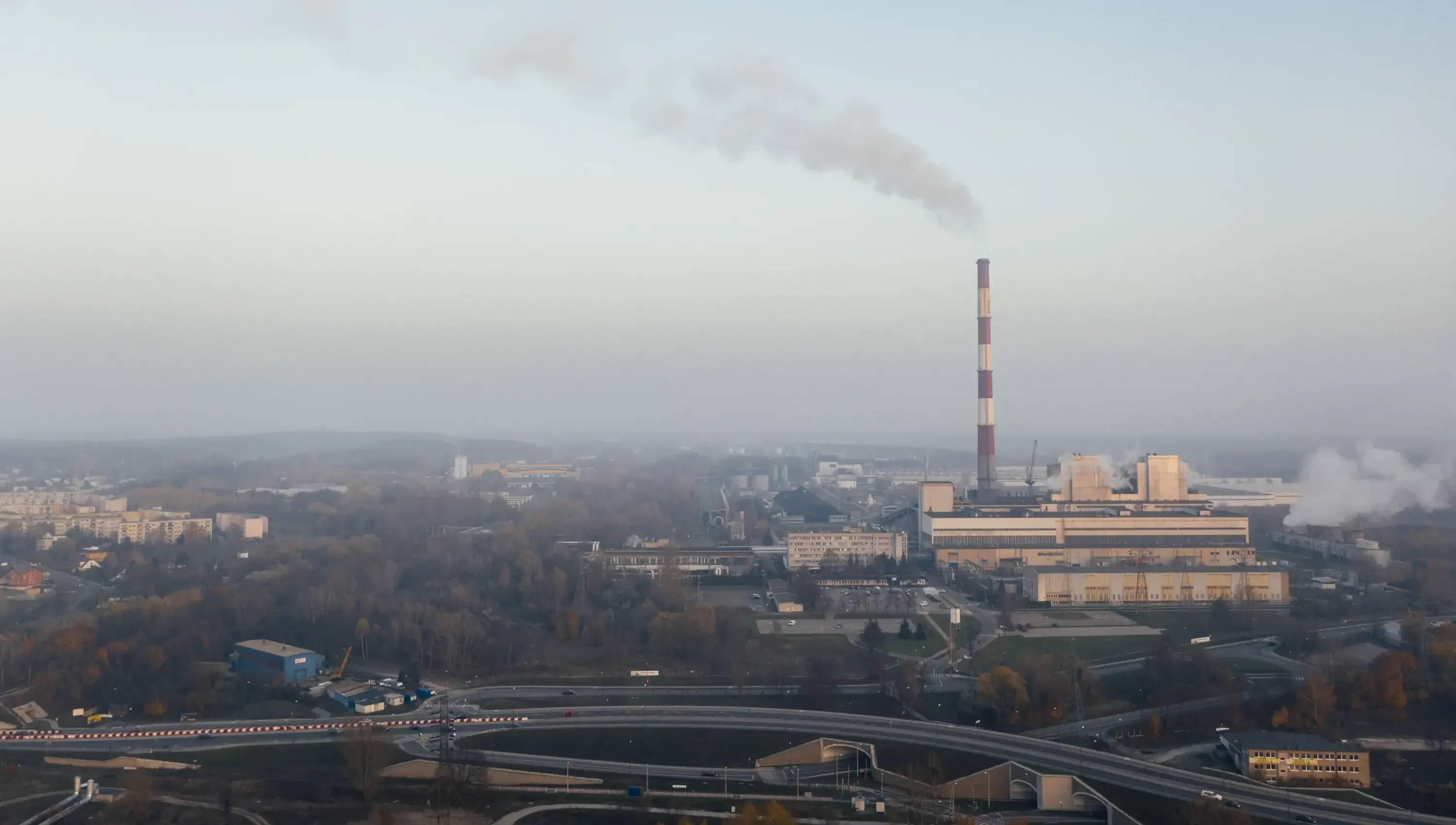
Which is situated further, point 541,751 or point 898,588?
point 898,588

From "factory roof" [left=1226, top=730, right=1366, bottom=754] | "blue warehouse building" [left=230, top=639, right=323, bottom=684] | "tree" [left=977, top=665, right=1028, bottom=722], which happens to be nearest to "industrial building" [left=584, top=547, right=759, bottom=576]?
"blue warehouse building" [left=230, top=639, right=323, bottom=684]

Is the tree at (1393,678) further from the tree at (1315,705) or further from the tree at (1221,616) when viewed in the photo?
the tree at (1221,616)

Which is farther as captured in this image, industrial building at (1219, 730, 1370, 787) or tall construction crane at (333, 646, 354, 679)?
tall construction crane at (333, 646, 354, 679)

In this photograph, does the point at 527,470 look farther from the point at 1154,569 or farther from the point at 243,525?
the point at 1154,569

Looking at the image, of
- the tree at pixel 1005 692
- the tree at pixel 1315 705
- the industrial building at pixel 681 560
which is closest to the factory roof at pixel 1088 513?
the industrial building at pixel 681 560

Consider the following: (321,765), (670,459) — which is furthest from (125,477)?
(321,765)

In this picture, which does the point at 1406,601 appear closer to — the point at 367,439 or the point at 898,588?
the point at 898,588

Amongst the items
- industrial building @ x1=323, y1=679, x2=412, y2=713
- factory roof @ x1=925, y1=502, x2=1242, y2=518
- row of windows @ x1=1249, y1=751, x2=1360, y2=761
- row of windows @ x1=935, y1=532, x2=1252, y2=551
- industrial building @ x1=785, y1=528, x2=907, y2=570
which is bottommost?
industrial building @ x1=323, y1=679, x2=412, y2=713

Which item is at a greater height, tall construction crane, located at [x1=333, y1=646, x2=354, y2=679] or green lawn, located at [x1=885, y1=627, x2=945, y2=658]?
green lawn, located at [x1=885, y1=627, x2=945, y2=658]

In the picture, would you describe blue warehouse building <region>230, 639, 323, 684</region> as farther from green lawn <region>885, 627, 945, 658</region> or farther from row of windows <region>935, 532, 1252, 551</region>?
row of windows <region>935, 532, 1252, 551</region>
